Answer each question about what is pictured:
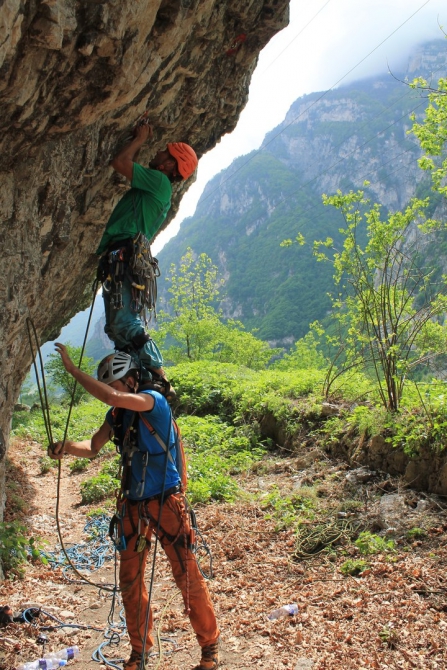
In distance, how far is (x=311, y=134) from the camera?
170 metres

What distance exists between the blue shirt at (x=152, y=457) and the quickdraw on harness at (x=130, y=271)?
3.37 feet

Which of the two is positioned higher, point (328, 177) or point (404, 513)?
point (328, 177)

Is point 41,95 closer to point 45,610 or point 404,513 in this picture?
point 45,610

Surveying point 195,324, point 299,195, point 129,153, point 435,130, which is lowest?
point 129,153

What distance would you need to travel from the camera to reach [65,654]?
12.1 ft

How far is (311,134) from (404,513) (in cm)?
18096

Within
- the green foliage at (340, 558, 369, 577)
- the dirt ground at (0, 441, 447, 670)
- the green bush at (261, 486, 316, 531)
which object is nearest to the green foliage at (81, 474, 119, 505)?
the dirt ground at (0, 441, 447, 670)

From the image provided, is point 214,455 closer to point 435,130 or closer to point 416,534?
point 416,534

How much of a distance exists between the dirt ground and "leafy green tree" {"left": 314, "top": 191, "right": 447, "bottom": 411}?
196 cm

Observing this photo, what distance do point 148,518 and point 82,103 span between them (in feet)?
9.56

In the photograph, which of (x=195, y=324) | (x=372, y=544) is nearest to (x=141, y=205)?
(x=372, y=544)

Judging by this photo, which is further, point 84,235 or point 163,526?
point 84,235

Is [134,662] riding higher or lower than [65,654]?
higher

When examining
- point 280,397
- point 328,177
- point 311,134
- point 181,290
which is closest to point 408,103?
point 328,177
